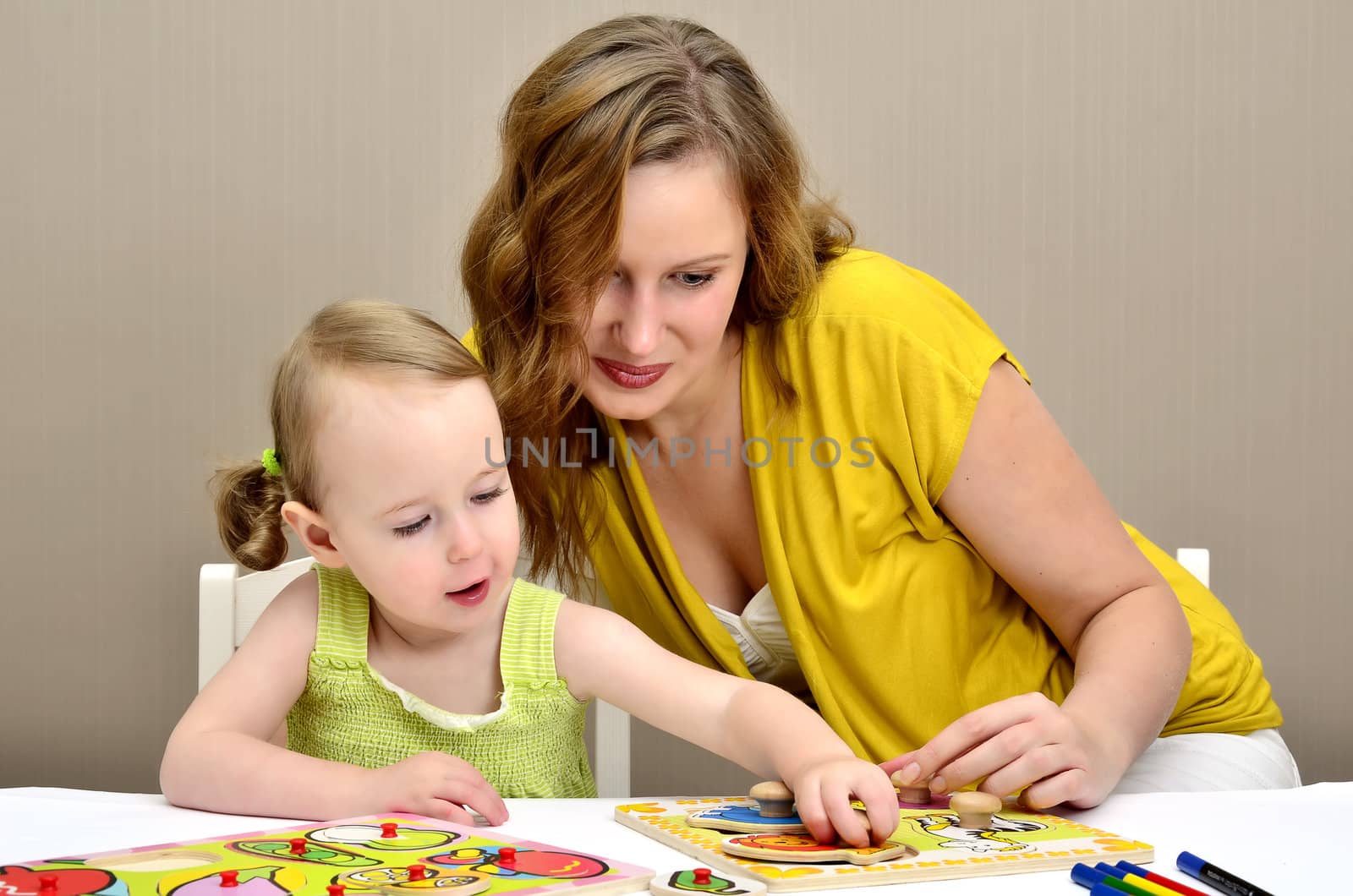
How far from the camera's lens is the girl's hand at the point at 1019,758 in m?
0.87

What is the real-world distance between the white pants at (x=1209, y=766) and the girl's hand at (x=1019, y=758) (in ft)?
0.64

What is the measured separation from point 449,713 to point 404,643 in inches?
2.8

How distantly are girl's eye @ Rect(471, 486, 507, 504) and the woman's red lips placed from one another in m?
0.17

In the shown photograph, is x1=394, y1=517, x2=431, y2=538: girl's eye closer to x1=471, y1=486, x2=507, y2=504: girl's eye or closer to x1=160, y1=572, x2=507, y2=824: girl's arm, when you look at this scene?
x1=471, y1=486, x2=507, y2=504: girl's eye

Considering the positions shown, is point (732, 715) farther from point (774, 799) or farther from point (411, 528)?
point (411, 528)

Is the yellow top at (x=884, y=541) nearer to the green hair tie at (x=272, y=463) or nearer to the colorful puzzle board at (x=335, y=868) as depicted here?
the green hair tie at (x=272, y=463)

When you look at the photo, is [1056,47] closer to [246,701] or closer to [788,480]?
[788,480]

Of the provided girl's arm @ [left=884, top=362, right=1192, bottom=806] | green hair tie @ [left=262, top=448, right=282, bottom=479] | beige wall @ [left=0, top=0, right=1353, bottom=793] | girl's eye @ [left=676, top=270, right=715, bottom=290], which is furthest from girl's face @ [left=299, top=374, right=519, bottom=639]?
beige wall @ [left=0, top=0, right=1353, bottom=793]

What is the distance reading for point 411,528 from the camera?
0.95 m

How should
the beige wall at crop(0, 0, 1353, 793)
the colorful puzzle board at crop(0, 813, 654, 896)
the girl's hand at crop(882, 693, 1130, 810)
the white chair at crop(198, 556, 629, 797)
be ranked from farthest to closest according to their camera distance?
the beige wall at crop(0, 0, 1353, 793), the white chair at crop(198, 556, 629, 797), the girl's hand at crop(882, 693, 1130, 810), the colorful puzzle board at crop(0, 813, 654, 896)

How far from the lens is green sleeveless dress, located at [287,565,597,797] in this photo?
1006 millimetres

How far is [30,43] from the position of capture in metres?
1.83

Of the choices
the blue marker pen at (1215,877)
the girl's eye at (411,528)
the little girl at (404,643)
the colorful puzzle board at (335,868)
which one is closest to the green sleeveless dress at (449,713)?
the little girl at (404,643)

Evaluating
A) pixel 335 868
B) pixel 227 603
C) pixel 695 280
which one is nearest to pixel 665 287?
pixel 695 280
